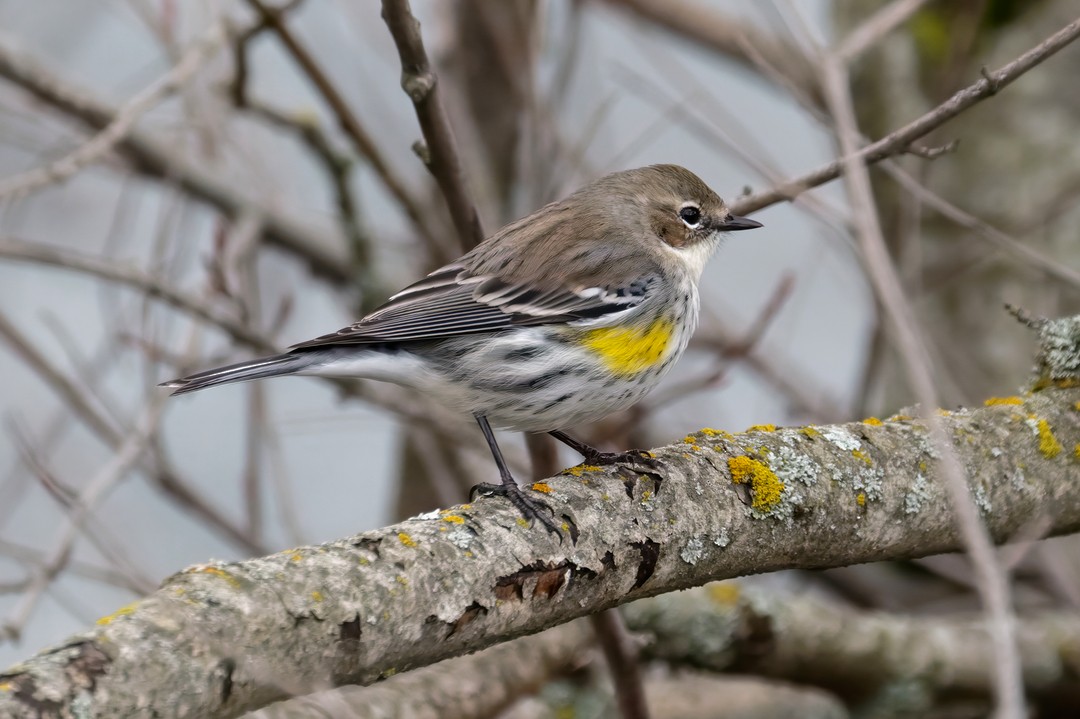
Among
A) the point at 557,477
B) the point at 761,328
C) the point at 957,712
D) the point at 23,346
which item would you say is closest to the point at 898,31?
the point at 761,328

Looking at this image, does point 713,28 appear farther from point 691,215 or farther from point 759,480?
point 759,480

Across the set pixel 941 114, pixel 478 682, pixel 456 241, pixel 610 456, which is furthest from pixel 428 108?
pixel 456 241

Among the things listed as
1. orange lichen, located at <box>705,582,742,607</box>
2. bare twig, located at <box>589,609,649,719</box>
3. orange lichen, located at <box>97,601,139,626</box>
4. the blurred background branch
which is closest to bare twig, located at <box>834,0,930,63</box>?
the blurred background branch

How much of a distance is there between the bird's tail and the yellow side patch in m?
0.95

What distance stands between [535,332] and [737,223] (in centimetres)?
109

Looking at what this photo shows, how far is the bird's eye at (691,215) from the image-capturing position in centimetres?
446

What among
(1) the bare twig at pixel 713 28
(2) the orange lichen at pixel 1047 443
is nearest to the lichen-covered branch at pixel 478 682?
(2) the orange lichen at pixel 1047 443

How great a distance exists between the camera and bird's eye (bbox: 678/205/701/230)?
4465mm

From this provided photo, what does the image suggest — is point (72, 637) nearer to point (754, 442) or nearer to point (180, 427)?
point (754, 442)

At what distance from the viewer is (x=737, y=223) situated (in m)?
4.38

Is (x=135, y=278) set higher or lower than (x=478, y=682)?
higher

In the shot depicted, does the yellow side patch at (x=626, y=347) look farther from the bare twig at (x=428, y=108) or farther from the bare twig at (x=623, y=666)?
the bare twig at (x=623, y=666)

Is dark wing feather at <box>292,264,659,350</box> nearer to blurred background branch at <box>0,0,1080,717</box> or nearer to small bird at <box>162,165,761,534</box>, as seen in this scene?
small bird at <box>162,165,761,534</box>

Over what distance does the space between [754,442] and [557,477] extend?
0.59 metres
